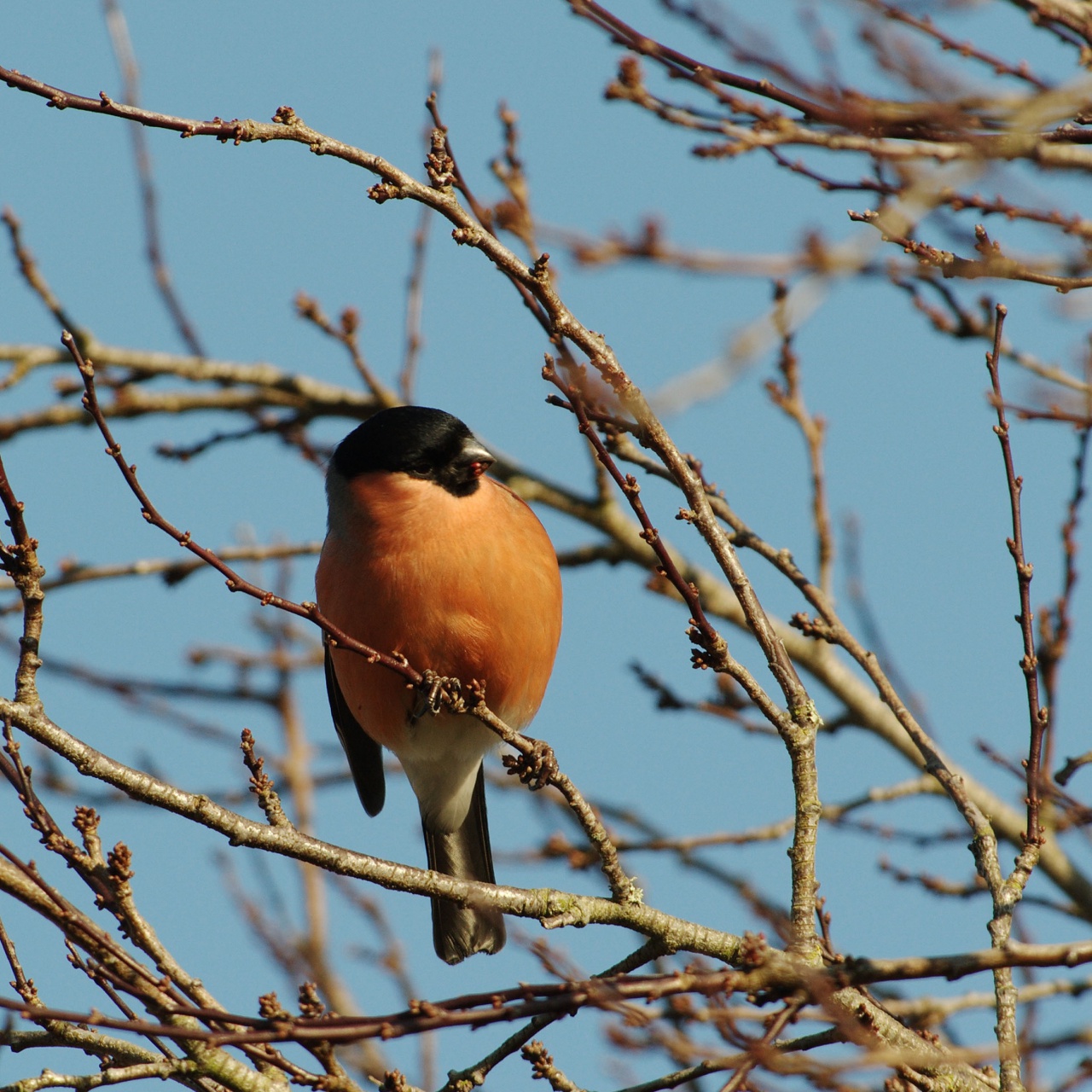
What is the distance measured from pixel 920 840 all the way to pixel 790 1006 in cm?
306

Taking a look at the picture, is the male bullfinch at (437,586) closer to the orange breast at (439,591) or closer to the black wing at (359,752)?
the orange breast at (439,591)

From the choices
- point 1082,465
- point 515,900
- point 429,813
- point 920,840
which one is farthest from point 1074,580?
point 429,813

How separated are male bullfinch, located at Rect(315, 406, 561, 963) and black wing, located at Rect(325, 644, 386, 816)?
31 cm

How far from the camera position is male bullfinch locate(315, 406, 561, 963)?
427 centimetres

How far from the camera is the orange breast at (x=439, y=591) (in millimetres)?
4254

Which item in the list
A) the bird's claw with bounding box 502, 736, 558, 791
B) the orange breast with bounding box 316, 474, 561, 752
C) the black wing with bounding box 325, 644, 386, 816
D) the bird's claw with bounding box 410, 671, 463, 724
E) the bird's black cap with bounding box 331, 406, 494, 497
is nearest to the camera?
the bird's claw with bounding box 502, 736, 558, 791

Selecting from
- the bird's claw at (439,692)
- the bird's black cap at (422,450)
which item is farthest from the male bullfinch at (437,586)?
the bird's claw at (439,692)

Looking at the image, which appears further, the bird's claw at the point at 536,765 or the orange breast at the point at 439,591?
the orange breast at the point at 439,591

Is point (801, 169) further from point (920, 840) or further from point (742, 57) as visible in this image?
point (920, 840)

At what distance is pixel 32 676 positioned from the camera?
2.71 metres

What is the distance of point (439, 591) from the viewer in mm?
4262

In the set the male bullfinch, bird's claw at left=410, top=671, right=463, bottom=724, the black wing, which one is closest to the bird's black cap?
the male bullfinch

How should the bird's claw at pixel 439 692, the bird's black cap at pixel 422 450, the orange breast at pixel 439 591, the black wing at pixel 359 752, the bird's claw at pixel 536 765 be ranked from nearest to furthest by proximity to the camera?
the bird's claw at pixel 536 765 < the bird's claw at pixel 439 692 < the orange breast at pixel 439 591 < the bird's black cap at pixel 422 450 < the black wing at pixel 359 752

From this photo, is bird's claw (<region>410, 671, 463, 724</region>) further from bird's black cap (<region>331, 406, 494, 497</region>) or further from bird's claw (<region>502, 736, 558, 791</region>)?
bird's black cap (<region>331, 406, 494, 497</region>)
